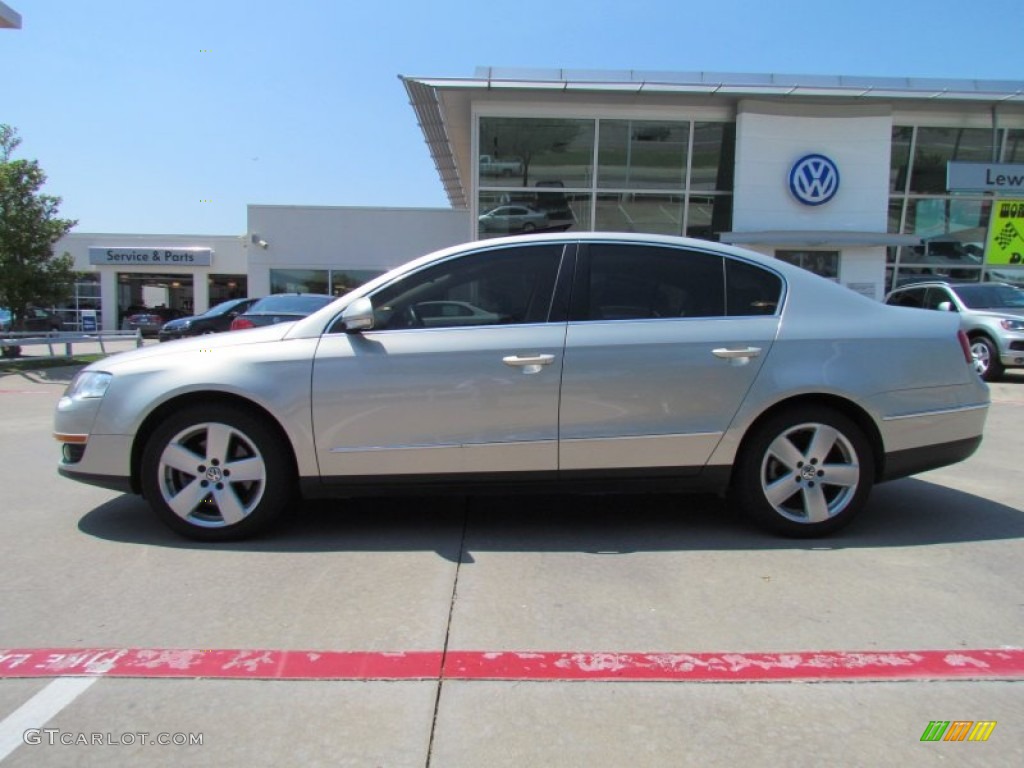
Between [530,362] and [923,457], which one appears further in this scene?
[923,457]

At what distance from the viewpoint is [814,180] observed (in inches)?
638

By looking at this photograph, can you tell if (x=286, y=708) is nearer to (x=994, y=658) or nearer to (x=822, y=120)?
(x=994, y=658)

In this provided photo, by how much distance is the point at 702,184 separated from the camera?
1664 centimetres

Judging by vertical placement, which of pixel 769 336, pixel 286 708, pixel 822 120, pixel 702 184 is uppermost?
pixel 822 120

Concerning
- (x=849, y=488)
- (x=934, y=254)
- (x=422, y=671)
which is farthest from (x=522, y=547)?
(x=934, y=254)

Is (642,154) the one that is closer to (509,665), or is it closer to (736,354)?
(736,354)

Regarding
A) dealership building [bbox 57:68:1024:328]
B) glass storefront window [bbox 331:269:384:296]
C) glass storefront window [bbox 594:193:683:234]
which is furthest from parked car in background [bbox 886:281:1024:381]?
glass storefront window [bbox 331:269:384:296]

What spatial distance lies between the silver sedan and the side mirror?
0.01 metres

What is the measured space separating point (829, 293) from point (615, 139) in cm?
1305

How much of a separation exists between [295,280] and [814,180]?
52.3 feet

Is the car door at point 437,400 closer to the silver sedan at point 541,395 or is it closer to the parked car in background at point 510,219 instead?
the silver sedan at point 541,395

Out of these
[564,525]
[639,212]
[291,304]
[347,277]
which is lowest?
[564,525]

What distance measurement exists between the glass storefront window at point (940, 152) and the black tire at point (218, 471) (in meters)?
18.7

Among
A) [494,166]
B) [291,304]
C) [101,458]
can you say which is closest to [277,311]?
[291,304]
